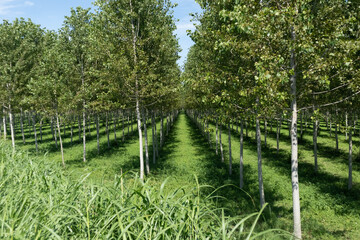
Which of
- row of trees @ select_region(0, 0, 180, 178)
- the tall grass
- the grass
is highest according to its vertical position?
row of trees @ select_region(0, 0, 180, 178)

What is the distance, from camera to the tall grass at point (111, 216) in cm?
285

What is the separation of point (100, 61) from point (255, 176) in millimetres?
17069

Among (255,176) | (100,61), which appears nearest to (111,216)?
(255,176)

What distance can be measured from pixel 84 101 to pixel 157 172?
9.50 m

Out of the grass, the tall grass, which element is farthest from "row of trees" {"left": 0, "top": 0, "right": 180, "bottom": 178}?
the tall grass

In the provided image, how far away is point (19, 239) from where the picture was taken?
8.55ft

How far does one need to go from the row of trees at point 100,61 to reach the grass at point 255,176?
162 inches

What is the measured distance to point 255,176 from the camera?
57.8ft

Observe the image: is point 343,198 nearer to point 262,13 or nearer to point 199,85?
point 199,85

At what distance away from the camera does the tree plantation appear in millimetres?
3463

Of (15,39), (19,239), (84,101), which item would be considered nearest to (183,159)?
(84,101)

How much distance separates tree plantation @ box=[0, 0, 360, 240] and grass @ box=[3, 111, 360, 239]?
0.37 ft

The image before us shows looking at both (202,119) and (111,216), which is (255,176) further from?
(111,216)

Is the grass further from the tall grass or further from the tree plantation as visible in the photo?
the tall grass
